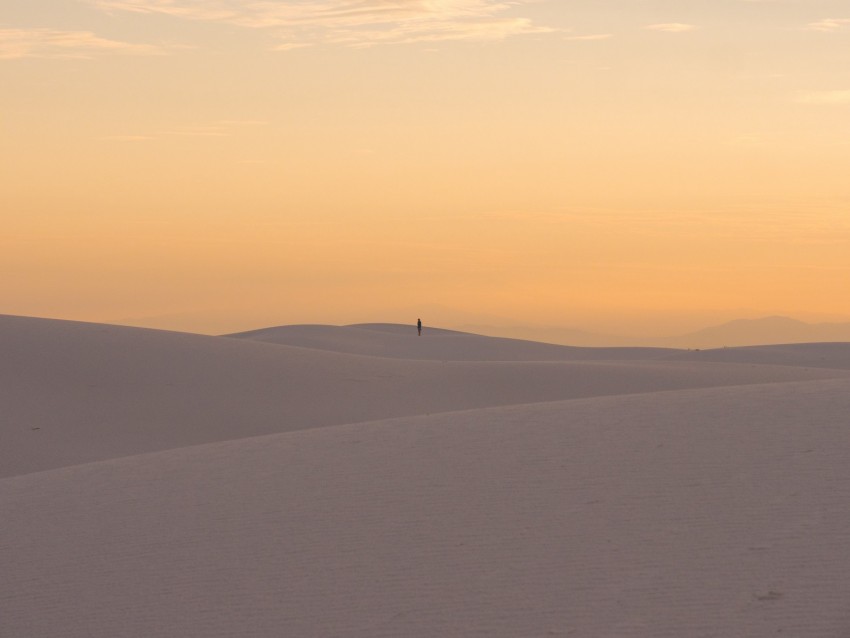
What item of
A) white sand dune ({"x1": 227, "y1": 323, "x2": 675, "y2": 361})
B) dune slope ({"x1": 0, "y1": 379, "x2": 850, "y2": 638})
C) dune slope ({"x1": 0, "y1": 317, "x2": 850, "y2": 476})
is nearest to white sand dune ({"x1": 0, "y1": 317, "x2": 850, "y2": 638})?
dune slope ({"x1": 0, "y1": 379, "x2": 850, "y2": 638})

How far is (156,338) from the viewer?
24.6 meters

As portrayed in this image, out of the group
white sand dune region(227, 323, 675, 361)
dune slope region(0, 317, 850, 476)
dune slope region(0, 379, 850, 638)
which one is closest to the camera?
dune slope region(0, 379, 850, 638)

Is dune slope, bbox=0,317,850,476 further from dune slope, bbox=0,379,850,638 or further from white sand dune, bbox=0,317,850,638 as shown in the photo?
dune slope, bbox=0,379,850,638

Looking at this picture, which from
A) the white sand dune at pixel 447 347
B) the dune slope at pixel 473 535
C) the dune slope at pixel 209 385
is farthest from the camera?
the white sand dune at pixel 447 347

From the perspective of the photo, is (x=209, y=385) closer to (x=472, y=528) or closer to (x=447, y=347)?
(x=472, y=528)

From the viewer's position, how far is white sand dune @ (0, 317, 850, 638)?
20.0ft

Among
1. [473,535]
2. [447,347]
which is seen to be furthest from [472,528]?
[447,347]

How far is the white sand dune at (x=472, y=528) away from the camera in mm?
6090

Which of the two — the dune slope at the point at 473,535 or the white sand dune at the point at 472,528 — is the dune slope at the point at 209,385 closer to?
the white sand dune at the point at 472,528

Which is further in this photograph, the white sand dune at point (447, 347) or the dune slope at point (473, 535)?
the white sand dune at point (447, 347)

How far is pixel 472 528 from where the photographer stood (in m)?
7.39

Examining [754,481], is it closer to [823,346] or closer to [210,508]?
[210,508]

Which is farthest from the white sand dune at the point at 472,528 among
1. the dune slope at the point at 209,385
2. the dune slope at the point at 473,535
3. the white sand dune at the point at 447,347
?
the white sand dune at the point at 447,347

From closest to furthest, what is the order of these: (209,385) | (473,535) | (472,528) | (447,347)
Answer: (473,535) → (472,528) → (209,385) → (447,347)
